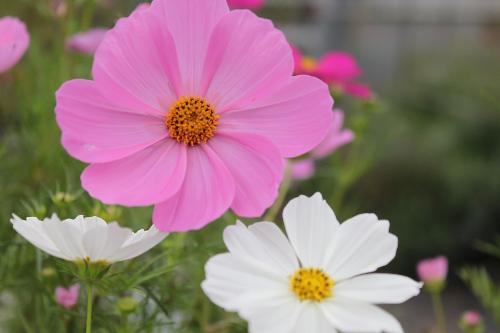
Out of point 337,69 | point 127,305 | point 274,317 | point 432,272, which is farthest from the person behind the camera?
point 337,69

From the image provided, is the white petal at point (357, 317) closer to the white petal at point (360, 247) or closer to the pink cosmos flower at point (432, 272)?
the white petal at point (360, 247)

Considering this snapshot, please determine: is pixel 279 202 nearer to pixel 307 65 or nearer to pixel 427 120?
pixel 307 65

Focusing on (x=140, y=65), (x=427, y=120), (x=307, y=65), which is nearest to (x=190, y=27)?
(x=140, y=65)

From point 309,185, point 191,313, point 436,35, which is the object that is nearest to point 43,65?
point 191,313

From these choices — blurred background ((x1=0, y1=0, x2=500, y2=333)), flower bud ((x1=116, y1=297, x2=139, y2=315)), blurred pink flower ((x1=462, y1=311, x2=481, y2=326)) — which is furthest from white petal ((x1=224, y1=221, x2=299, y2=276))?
blurred background ((x1=0, y1=0, x2=500, y2=333))

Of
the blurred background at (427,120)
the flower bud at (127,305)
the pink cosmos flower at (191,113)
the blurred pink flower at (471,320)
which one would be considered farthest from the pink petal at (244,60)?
the blurred background at (427,120)
